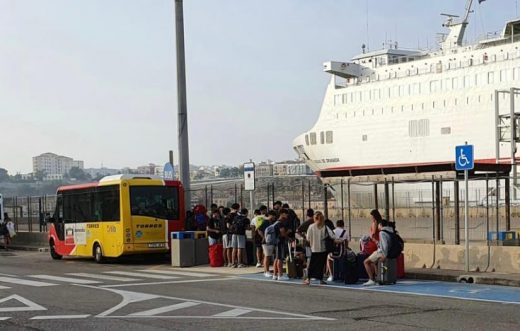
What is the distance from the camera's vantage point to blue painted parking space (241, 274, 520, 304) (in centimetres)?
1225

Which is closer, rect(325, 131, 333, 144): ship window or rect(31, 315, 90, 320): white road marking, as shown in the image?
rect(31, 315, 90, 320): white road marking

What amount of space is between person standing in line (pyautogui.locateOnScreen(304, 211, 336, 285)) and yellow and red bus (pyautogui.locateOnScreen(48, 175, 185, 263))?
804 centimetres

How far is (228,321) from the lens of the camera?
32.2 ft

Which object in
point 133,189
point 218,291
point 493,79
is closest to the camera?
point 218,291

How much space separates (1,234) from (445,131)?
3281 cm

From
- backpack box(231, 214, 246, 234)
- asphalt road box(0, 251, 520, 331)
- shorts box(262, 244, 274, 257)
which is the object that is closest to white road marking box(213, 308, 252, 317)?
asphalt road box(0, 251, 520, 331)

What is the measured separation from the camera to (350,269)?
14.9 metres

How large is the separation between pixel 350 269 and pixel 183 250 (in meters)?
6.85

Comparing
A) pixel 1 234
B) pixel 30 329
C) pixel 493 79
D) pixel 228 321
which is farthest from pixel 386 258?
pixel 493 79

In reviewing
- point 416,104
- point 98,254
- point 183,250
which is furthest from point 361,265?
point 416,104

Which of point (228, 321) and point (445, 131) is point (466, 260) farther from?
point (445, 131)

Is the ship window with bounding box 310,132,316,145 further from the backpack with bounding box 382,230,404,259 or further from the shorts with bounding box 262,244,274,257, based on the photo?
the backpack with bounding box 382,230,404,259

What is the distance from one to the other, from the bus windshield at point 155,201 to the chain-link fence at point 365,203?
2.61 meters

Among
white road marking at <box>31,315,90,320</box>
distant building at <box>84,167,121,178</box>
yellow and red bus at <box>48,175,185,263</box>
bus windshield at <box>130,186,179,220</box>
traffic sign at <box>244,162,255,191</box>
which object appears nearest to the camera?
white road marking at <box>31,315,90,320</box>
